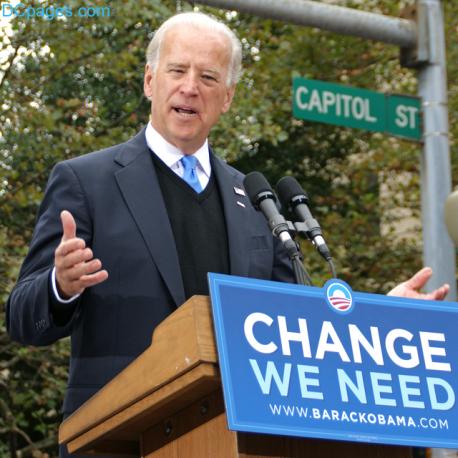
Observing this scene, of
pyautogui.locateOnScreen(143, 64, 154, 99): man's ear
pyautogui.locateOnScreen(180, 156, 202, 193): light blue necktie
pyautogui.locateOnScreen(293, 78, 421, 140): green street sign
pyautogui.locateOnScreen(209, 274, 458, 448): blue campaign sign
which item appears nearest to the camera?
pyautogui.locateOnScreen(209, 274, 458, 448): blue campaign sign

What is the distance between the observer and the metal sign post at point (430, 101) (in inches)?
316

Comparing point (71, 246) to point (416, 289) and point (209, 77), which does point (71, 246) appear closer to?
point (416, 289)

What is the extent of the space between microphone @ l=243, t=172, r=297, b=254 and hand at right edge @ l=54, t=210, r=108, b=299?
1.66 ft

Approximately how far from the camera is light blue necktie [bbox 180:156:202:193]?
380 cm

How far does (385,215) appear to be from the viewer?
1562 cm

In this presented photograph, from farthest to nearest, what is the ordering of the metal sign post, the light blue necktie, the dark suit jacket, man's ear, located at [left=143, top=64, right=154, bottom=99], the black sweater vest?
the metal sign post
man's ear, located at [left=143, top=64, right=154, bottom=99]
the light blue necktie
the black sweater vest
the dark suit jacket

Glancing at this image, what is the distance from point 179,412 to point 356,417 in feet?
1.67

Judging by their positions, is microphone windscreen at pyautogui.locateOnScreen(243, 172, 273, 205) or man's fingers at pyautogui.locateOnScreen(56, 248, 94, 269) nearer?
man's fingers at pyautogui.locateOnScreen(56, 248, 94, 269)

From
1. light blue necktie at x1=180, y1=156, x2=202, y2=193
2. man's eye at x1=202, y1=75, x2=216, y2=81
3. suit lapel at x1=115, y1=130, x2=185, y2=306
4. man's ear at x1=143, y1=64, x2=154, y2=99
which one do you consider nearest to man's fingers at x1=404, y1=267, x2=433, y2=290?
suit lapel at x1=115, y1=130, x2=185, y2=306

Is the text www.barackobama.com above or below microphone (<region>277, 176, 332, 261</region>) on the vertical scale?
below

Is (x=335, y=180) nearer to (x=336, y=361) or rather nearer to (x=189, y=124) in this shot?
(x=189, y=124)

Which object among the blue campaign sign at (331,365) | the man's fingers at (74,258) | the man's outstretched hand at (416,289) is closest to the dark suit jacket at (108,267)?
the man's fingers at (74,258)

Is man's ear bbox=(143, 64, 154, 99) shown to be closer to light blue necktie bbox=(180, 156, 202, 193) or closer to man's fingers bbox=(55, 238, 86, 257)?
light blue necktie bbox=(180, 156, 202, 193)

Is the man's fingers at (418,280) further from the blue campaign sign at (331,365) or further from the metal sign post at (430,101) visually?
the metal sign post at (430,101)
